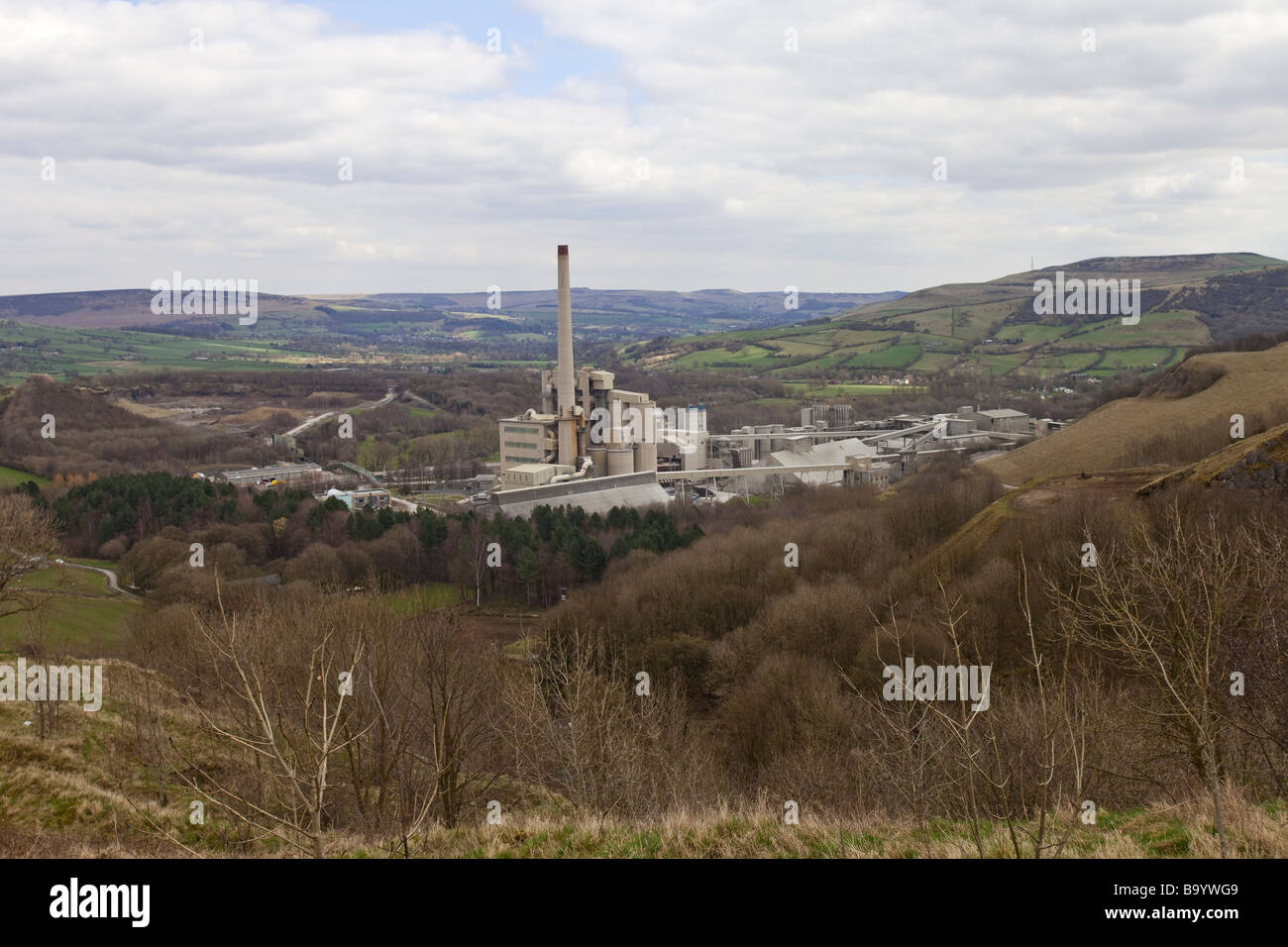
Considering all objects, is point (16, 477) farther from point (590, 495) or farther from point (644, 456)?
point (644, 456)

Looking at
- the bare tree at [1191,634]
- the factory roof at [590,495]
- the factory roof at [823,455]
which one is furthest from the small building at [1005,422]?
the bare tree at [1191,634]

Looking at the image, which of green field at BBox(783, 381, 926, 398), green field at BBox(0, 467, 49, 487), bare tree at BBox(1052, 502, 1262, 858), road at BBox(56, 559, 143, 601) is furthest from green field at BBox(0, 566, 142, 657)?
green field at BBox(783, 381, 926, 398)

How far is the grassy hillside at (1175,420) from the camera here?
4672 centimetres

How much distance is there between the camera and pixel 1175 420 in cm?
5431

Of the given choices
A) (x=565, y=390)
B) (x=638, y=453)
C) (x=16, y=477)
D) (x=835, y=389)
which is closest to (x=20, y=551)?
(x=565, y=390)

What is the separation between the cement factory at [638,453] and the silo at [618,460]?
0.25 ft

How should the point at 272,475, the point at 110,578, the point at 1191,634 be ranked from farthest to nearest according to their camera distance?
the point at 272,475
the point at 110,578
the point at 1191,634

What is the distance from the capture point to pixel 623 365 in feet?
647

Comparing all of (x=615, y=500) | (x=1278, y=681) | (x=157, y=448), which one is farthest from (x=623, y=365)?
(x=1278, y=681)

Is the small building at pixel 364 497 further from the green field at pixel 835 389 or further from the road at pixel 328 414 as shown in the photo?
the green field at pixel 835 389

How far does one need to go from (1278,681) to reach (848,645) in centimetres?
1687

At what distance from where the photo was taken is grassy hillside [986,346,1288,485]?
4672 centimetres

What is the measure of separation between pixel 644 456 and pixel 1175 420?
3674cm
